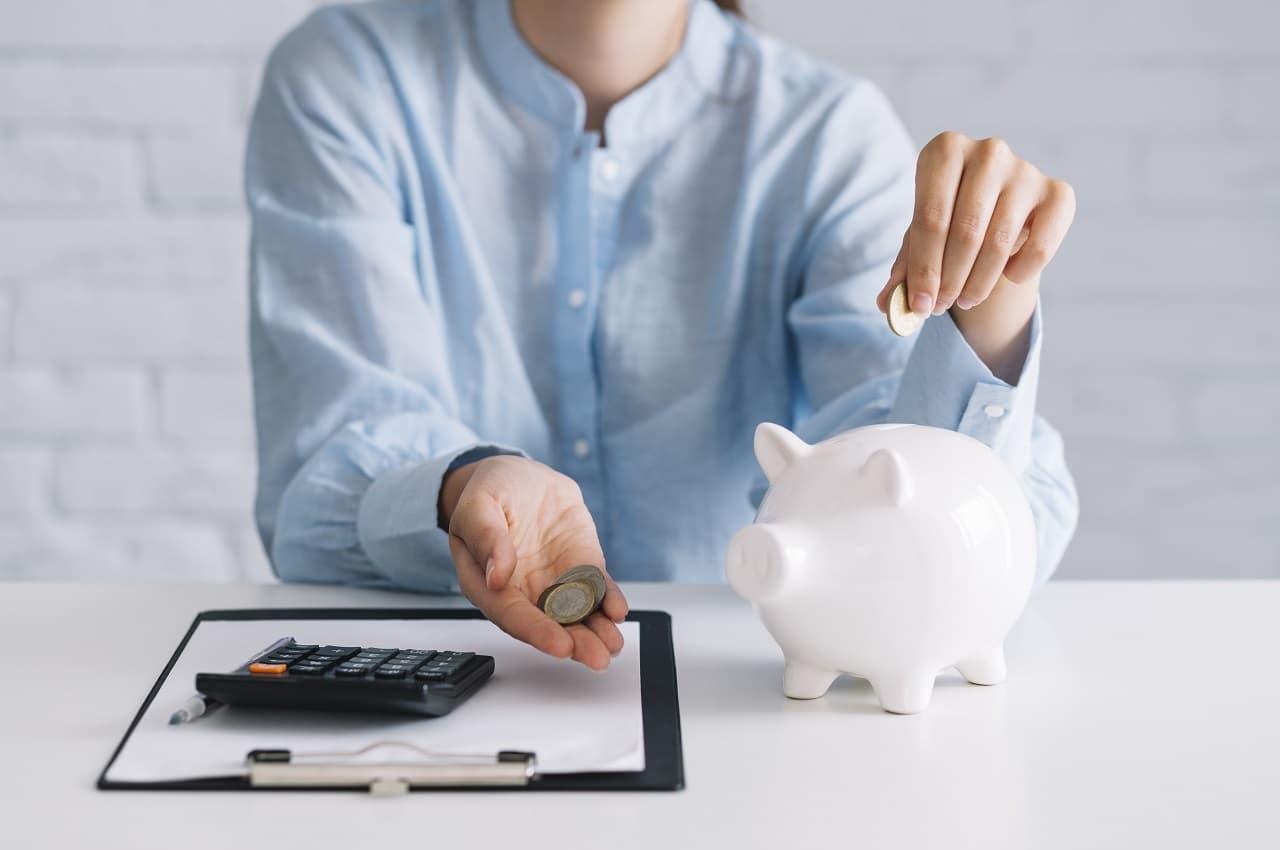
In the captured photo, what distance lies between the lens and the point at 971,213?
562mm

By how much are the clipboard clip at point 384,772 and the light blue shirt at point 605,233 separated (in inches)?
18.2

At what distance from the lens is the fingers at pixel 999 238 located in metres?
0.57

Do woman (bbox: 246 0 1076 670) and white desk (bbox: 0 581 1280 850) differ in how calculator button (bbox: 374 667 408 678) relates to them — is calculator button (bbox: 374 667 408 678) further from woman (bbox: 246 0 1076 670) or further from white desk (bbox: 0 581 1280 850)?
woman (bbox: 246 0 1076 670)

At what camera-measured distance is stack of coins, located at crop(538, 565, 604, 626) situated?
54 centimetres

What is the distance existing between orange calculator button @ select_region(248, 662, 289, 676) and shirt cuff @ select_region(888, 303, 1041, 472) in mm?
372

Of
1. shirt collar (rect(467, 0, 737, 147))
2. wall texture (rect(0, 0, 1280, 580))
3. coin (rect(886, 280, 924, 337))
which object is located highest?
shirt collar (rect(467, 0, 737, 147))

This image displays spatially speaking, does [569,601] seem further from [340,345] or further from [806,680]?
[340,345]

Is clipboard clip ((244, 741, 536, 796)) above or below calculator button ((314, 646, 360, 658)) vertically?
above

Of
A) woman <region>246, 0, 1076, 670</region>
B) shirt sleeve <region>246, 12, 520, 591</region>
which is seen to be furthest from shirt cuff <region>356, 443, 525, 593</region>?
woman <region>246, 0, 1076, 670</region>

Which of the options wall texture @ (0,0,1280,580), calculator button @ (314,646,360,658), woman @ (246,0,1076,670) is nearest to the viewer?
calculator button @ (314,646,360,658)

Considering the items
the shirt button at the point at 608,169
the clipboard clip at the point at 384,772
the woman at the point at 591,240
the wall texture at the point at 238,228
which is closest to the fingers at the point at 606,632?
the clipboard clip at the point at 384,772

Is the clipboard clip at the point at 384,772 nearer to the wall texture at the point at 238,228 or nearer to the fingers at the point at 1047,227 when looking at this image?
the fingers at the point at 1047,227

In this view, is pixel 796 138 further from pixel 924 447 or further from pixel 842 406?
pixel 924 447

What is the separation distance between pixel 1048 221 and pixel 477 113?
51 centimetres
